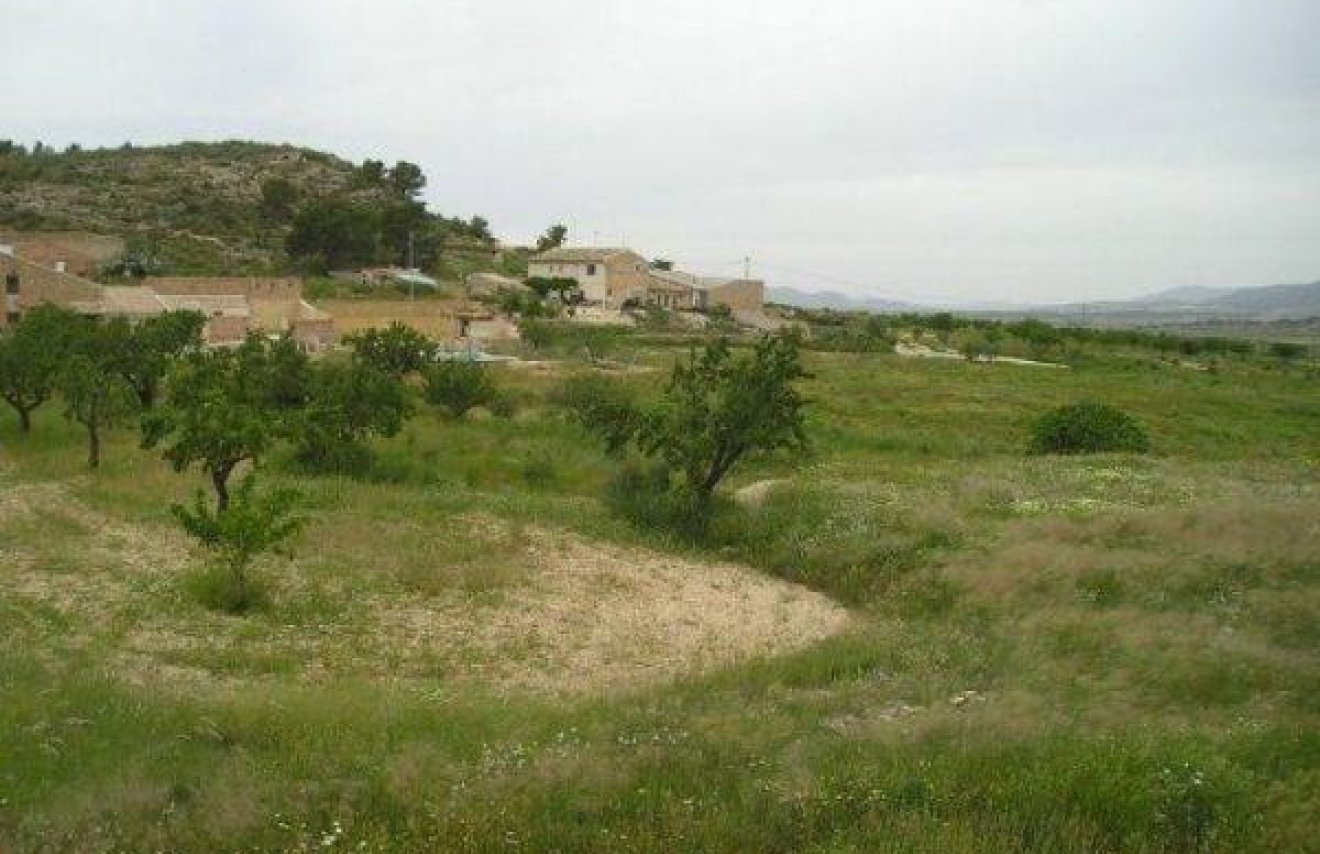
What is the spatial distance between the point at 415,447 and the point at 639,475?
797cm

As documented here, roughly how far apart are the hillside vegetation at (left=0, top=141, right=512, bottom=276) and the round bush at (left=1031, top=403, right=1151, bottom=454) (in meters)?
56.7

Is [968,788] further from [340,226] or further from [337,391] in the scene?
[340,226]

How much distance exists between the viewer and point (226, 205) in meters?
92.7

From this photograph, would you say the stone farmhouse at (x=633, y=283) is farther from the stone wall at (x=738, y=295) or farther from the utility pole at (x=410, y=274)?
the utility pole at (x=410, y=274)

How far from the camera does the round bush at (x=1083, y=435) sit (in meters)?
34.8

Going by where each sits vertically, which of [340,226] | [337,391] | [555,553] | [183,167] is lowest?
[555,553]

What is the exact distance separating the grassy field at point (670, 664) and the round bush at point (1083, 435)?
4.41 meters

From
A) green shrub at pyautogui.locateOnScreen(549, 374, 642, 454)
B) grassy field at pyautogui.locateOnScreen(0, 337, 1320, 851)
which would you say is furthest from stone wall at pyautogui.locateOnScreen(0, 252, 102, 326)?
green shrub at pyautogui.locateOnScreen(549, 374, 642, 454)

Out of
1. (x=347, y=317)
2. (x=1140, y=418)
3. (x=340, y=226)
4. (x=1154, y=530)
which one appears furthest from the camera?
(x=340, y=226)

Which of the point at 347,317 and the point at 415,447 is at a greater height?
the point at 347,317

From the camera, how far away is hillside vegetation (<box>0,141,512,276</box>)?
263ft

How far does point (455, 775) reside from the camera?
27.7 ft

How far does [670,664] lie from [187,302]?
50.2 m

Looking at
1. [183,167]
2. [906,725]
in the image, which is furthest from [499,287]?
[906,725]
